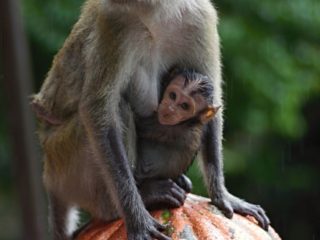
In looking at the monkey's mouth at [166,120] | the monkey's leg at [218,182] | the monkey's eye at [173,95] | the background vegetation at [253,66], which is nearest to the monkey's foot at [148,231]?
the monkey's leg at [218,182]

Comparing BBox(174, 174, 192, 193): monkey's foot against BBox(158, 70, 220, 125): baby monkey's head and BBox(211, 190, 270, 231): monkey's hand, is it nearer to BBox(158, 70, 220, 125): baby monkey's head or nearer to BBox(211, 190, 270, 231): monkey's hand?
BBox(211, 190, 270, 231): monkey's hand

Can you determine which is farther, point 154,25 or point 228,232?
point 154,25

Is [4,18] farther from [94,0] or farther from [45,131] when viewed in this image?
[45,131]

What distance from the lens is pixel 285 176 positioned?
8664 mm

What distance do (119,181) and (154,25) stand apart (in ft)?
2.37

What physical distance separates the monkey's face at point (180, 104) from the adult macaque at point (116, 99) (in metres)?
0.13

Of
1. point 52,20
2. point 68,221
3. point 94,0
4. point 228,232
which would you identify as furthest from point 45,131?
point 52,20

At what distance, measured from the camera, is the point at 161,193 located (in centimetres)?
339

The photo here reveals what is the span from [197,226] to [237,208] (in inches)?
19.4

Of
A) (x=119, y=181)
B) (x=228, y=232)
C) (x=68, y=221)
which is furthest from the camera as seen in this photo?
(x=68, y=221)

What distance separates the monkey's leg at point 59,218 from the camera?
398 cm

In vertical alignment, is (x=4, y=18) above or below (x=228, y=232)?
above

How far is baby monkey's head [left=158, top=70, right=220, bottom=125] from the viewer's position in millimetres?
3455

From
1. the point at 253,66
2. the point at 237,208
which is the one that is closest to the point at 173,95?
the point at 237,208
